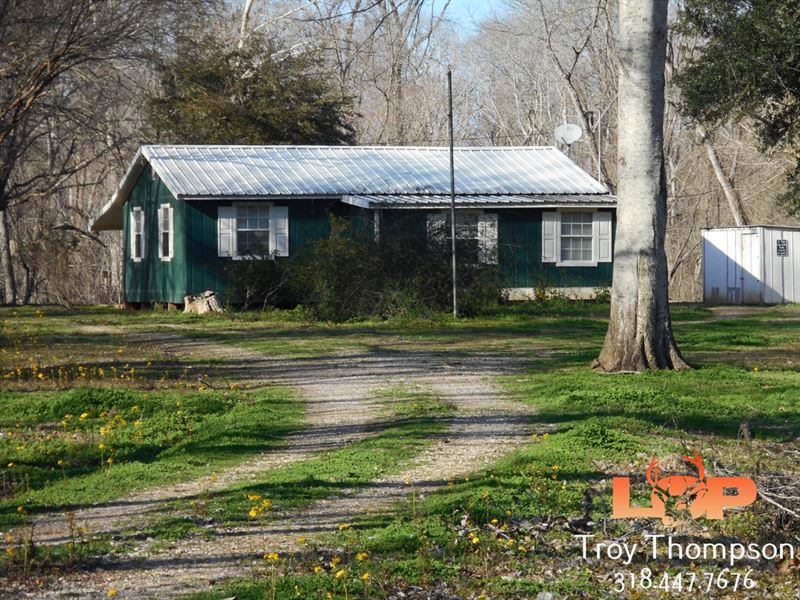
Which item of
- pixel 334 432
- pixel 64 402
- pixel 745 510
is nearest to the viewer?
pixel 745 510

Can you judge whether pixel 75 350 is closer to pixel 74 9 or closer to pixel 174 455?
pixel 74 9

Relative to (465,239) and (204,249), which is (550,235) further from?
(204,249)

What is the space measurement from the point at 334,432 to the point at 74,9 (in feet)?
26.9

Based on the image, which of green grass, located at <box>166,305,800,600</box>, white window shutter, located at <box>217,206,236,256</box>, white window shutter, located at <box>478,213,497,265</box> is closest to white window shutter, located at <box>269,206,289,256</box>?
white window shutter, located at <box>217,206,236,256</box>

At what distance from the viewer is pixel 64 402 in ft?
39.1

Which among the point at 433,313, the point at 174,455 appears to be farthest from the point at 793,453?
the point at 433,313

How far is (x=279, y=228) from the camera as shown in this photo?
94.0 ft

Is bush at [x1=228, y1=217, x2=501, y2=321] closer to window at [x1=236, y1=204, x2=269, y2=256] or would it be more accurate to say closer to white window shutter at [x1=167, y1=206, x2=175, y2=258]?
window at [x1=236, y1=204, x2=269, y2=256]

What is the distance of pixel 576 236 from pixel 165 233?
10433 millimetres

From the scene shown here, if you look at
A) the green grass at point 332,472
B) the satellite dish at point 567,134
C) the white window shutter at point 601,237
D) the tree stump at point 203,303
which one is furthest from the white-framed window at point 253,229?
the green grass at point 332,472

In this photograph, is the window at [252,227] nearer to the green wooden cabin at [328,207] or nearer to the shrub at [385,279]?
the green wooden cabin at [328,207]

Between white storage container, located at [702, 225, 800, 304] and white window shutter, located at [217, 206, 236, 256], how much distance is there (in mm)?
13527

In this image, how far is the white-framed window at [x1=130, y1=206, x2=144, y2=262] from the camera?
31.6 meters

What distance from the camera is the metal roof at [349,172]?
2867cm
